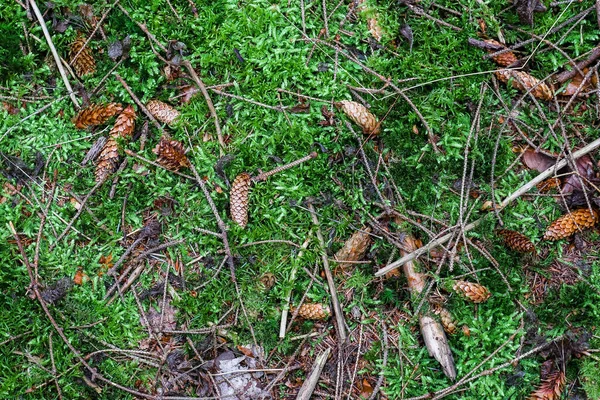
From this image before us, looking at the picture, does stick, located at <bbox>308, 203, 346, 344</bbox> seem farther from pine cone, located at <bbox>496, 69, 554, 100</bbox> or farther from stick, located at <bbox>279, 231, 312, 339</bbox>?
pine cone, located at <bbox>496, 69, 554, 100</bbox>

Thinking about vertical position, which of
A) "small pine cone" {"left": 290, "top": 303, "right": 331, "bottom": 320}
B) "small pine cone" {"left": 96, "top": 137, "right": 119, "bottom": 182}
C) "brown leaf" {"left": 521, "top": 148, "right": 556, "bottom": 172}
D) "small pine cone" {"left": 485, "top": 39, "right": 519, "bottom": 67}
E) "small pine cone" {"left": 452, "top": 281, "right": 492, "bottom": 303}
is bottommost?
"small pine cone" {"left": 452, "top": 281, "right": 492, "bottom": 303}

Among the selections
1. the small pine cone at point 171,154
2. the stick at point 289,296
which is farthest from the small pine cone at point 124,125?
the stick at point 289,296

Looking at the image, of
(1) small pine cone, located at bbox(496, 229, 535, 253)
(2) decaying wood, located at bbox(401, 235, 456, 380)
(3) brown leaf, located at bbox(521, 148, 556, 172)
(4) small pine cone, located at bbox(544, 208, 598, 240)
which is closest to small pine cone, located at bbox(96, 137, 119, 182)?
(2) decaying wood, located at bbox(401, 235, 456, 380)

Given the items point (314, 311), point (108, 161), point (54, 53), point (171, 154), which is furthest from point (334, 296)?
point (54, 53)

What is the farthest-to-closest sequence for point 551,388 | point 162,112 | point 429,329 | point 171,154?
point 162,112
point 171,154
point 429,329
point 551,388

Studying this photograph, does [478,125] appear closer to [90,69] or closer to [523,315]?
[523,315]

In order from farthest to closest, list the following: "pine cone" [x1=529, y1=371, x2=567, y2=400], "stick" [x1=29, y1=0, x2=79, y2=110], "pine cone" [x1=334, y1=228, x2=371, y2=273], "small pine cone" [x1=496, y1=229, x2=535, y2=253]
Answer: "stick" [x1=29, y1=0, x2=79, y2=110] < "pine cone" [x1=334, y1=228, x2=371, y2=273] < "small pine cone" [x1=496, y1=229, x2=535, y2=253] < "pine cone" [x1=529, y1=371, x2=567, y2=400]

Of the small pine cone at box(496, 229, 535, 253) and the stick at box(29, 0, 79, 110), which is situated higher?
the stick at box(29, 0, 79, 110)

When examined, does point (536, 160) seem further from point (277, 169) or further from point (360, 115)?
point (277, 169)
